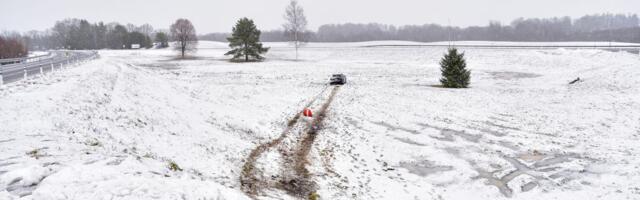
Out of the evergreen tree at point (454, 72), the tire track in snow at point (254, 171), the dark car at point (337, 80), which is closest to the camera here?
the tire track in snow at point (254, 171)

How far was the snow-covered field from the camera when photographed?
368 inches

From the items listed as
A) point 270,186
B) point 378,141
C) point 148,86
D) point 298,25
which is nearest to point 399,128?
point 378,141

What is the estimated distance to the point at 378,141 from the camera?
Result: 63.0ft

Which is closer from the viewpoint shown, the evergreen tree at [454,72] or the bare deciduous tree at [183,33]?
the evergreen tree at [454,72]

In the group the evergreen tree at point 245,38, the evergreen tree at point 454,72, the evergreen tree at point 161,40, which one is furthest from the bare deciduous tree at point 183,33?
the evergreen tree at point 454,72

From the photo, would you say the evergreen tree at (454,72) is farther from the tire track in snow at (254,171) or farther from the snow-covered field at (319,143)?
the tire track in snow at (254,171)

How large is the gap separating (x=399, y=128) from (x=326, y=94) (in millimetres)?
11375

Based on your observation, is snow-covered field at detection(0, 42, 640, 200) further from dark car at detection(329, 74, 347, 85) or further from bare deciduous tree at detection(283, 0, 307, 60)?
bare deciduous tree at detection(283, 0, 307, 60)

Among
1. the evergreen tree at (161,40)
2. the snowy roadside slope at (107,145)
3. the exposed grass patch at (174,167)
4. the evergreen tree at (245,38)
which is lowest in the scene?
the exposed grass patch at (174,167)

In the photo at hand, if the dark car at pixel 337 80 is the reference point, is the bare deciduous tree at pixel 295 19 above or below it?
above

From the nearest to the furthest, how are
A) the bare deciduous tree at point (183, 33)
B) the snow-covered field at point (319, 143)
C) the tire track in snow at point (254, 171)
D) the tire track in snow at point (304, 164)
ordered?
the snow-covered field at point (319, 143), the tire track in snow at point (254, 171), the tire track in snow at point (304, 164), the bare deciduous tree at point (183, 33)

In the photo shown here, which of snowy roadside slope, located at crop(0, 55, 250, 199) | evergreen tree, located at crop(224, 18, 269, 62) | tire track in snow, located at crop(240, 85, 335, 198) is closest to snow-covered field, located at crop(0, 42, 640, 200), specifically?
snowy roadside slope, located at crop(0, 55, 250, 199)

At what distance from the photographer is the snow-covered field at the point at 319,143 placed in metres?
9.35

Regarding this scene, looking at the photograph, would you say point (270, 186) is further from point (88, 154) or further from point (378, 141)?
point (378, 141)
